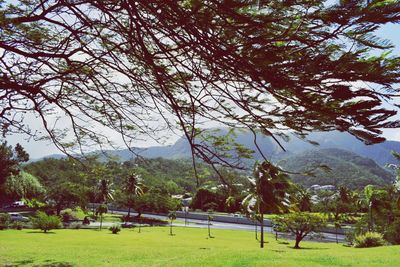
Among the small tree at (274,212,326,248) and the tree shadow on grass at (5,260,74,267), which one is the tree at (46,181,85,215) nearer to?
the small tree at (274,212,326,248)

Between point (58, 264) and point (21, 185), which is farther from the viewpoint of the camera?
point (21, 185)

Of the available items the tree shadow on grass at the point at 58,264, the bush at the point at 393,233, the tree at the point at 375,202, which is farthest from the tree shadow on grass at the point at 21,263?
the tree at the point at 375,202

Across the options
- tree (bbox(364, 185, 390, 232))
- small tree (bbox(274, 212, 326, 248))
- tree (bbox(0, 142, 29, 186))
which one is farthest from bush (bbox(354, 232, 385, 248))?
tree (bbox(0, 142, 29, 186))

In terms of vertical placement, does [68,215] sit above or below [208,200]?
below

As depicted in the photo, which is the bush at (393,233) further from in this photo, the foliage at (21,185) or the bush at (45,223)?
the bush at (45,223)

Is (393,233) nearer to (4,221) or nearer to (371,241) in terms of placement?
(371,241)

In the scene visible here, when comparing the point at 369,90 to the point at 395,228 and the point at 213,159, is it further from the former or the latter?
the point at 395,228

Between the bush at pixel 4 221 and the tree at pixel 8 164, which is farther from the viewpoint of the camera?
the bush at pixel 4 221

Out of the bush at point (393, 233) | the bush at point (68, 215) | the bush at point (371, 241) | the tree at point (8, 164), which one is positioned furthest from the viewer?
the bush at point (68, 215)

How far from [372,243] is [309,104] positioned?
25.9 metres

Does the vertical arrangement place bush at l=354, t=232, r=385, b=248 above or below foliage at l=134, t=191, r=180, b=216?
below

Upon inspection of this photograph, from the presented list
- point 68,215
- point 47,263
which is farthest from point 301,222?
point 68,215

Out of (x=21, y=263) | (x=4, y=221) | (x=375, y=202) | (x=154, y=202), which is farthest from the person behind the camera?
(x=154, y=202)

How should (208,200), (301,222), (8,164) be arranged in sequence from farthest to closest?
(208,200), (301,222), (8,164)
